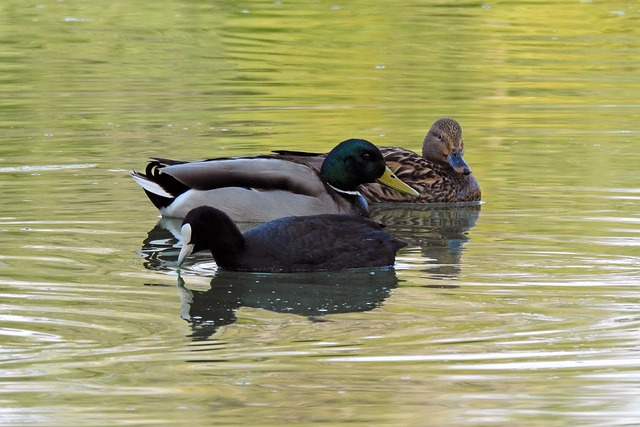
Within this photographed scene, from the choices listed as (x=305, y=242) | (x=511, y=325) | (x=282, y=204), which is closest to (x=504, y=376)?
(x=511, y=325)

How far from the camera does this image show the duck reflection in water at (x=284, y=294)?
8586 millimetres

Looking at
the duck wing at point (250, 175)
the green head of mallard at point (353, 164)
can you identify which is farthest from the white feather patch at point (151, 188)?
the green head of mallard at point (353, 164)

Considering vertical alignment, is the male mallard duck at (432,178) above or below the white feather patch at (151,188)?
below

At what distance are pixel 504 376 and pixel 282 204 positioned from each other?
4.87 m

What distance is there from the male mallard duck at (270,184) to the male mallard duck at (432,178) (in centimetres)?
103

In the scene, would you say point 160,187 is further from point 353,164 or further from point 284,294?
point 284,294

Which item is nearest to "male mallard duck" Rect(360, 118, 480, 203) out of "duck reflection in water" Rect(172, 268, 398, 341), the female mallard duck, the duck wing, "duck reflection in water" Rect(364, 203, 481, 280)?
"duck reflection in water" Rect(364, 203, 481, 280)

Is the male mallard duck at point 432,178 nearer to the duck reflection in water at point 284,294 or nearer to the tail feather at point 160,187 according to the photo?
the tail feather at point 160,187

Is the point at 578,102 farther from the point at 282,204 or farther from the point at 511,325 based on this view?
the point at 511,325

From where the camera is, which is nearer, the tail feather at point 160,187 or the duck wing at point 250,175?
the duck wing at point 250,175

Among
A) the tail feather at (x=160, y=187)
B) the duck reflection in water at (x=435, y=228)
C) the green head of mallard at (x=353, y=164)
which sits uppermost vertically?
the green head of mallard at (x=353, y=164)

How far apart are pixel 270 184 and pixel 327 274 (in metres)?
2.12

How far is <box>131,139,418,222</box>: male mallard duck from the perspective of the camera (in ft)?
38.4

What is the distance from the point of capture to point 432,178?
13180 mm
